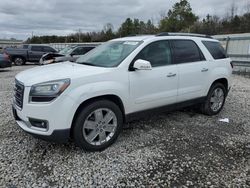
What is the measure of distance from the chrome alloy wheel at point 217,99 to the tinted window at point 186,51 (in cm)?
100

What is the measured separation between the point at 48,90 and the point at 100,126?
3.16 ft

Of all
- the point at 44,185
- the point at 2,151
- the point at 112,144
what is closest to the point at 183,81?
the point at 112,144

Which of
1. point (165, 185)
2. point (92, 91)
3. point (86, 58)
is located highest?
point (86, 58)

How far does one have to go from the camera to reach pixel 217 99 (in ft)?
17.6

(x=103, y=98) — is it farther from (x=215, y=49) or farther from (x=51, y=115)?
(x=215, y=49)

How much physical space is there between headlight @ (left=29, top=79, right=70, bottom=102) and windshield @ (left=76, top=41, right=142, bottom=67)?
0.90 metres

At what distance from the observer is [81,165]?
3.17 meters

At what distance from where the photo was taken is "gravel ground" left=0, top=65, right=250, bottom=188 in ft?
9.43

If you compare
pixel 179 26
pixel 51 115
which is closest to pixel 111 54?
pixel 51 115

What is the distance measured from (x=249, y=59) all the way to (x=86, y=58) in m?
10.7

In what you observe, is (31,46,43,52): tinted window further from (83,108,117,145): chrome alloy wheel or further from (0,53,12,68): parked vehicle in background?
(83,108,117,145): chrome alloy wheel

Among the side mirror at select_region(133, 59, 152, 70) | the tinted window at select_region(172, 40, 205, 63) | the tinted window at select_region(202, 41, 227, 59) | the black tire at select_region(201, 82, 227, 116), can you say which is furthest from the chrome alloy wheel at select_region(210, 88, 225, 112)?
the side mirror at select_region(133, 59, 152, 70)

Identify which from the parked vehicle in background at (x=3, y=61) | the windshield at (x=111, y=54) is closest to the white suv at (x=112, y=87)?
the windshield at (x=111, y=54)

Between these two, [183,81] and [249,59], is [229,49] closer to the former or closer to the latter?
[249,59]
